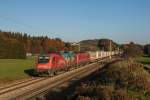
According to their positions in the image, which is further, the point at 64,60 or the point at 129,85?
the point at 64,60

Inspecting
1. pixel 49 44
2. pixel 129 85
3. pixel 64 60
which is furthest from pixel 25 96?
pixel 49 44

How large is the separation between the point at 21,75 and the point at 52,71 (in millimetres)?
3856

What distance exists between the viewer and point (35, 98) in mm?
20953

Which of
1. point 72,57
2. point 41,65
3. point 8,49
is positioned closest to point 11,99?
point 41,65

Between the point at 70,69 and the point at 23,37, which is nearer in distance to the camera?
the point at 70,69

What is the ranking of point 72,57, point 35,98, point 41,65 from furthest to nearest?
point 72,57, point 41,65, point 35,98

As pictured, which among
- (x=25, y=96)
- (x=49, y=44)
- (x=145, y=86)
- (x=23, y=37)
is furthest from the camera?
(x=23, y=37)

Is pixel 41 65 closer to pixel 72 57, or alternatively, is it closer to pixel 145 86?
pixel 72 57

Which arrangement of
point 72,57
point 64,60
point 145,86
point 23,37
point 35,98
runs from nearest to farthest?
point 145,86, point 35,98, point 64,60, point 72,57, point 23,37

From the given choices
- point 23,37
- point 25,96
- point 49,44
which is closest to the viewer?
point 25,96

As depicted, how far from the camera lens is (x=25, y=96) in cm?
2248

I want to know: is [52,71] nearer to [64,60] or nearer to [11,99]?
[64,60]

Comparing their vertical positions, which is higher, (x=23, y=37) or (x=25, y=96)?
(x=23, y=37)

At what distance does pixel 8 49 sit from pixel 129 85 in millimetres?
74408
